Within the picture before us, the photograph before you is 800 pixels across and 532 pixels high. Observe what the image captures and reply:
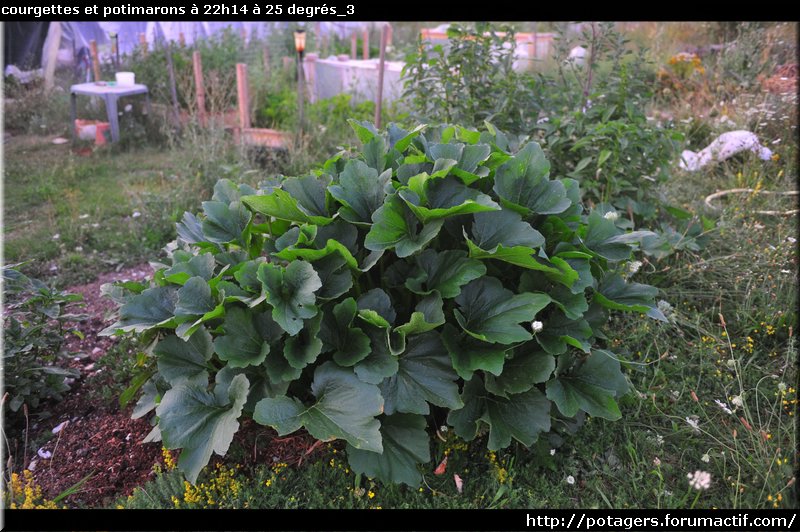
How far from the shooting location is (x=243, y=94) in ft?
21.6

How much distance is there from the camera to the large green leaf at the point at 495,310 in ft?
6.33

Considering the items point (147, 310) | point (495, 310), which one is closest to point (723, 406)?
point (495, 310)

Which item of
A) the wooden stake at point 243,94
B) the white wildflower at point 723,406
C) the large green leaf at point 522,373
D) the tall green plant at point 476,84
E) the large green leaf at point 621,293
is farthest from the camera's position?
the wooden stake at point 243,94

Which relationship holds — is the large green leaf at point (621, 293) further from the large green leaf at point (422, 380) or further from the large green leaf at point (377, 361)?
the large green leaf at point (377, 361)

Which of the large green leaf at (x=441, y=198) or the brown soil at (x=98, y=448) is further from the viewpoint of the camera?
the brown soil at (x=98, y=448)

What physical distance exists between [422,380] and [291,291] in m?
0.53

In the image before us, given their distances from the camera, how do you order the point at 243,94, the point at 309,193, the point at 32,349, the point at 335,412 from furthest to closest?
the point at 243,94, the point at 32,349, the point at 309,193, the point at 335,412

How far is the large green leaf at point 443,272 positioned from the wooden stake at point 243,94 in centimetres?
498

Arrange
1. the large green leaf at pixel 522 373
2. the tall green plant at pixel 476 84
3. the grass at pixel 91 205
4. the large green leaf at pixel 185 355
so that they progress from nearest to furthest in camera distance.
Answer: the large green leaf at pixel 522 373
the large green leaf at pixel 185 355
the tall green plant at pixel 476 84
the grass at pixel 91 205

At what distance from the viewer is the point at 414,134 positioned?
7.69 feet

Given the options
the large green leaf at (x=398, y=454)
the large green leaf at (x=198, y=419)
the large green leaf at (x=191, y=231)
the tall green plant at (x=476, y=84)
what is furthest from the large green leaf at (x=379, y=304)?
the tall green plant at (x=476, y=84)

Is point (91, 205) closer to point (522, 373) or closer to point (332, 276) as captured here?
point (332, 276)

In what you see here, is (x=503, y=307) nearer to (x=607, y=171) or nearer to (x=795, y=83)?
(x=607, y=171)

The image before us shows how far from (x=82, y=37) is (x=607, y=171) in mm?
9892
